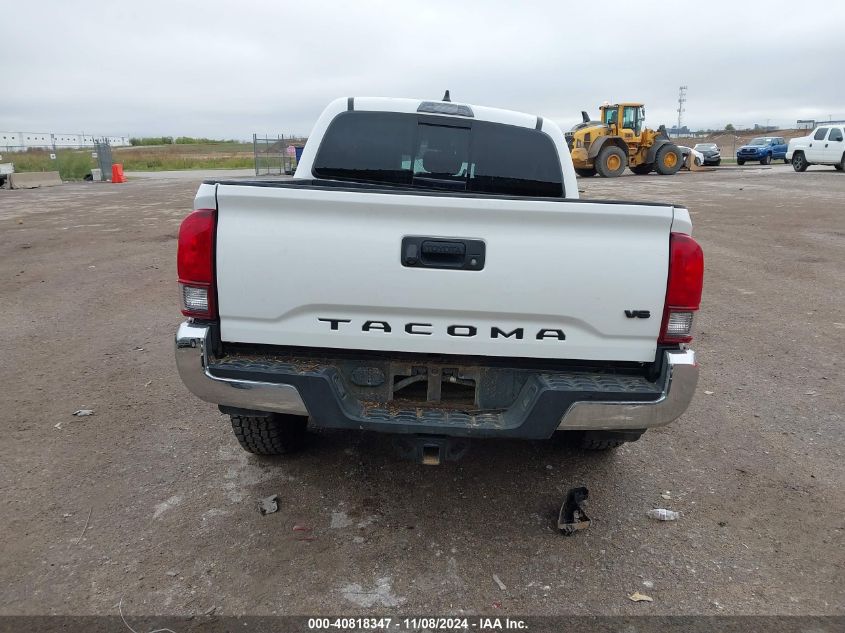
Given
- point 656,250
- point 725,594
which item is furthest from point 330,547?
point 656,250

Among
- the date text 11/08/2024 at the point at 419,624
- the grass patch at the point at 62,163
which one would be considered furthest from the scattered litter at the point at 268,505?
the grass patch at the point at 62,163

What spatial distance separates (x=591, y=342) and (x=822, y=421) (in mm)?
2647

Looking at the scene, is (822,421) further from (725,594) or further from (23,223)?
(23,223)

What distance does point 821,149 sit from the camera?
28.7 metres

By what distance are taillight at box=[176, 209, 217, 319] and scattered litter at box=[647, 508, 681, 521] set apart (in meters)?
2.45

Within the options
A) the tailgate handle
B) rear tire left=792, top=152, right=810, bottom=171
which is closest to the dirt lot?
the tailgate handle

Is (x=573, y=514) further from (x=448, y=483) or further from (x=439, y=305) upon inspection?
(x=439, y=305)

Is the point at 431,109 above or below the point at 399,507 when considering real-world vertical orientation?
above

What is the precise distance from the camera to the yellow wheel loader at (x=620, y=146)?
1064 inches

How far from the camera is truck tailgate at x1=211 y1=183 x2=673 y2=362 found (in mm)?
2660

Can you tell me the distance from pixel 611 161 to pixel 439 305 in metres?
26.5

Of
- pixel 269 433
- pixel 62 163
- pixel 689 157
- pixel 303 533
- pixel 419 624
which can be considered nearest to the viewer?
pixel 419 624

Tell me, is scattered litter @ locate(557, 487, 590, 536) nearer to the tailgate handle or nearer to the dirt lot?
the dirt lot

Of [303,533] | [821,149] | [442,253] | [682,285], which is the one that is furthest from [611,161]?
[303,533]
